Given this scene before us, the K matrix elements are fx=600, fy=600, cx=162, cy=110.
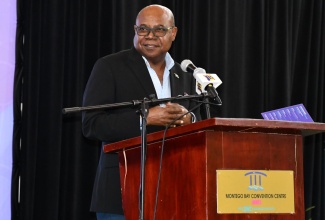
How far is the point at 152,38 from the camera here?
291cm

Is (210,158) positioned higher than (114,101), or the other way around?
(114,101)

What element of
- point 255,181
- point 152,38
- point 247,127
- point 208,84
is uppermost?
point 152,38

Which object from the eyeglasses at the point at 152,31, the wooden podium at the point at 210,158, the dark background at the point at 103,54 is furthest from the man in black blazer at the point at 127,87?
the dark background at the point at 103,54

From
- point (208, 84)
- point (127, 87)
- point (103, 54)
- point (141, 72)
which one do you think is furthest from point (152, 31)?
point (103, 54)

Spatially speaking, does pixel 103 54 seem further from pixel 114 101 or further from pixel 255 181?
pixel 255 181

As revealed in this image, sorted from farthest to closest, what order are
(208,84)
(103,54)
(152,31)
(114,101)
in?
(103,54), (152,31), (114,101), (208,84)

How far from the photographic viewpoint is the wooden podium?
195cm

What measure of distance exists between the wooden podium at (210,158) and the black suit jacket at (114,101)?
1.19ft

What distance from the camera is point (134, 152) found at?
2.35 meters

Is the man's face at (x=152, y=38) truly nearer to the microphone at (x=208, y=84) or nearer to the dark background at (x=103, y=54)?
the microphone at (x=208, y=84)

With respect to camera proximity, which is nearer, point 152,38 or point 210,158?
point 210,158

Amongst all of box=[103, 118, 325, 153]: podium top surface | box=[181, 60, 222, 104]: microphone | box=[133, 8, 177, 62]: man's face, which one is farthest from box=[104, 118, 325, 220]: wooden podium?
box=[133, 8, 177, 62]: man's face

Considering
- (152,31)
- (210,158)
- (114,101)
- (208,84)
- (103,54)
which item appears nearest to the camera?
(210,158)

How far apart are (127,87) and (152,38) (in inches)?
11.3
